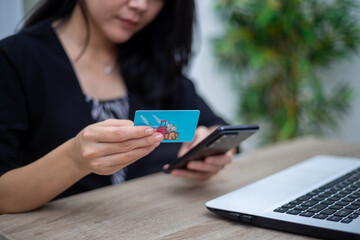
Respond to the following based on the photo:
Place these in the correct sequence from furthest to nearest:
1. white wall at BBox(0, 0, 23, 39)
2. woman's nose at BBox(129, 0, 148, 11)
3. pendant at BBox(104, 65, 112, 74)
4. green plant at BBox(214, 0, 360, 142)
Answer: green plant at BBox(214, 0, 360, 142) → white wall at BBox(0, 0, 23, 39) → pendant at BBox(104, 65, 112, 74) → woman's nose at BBox(129, 0, 148, 11)

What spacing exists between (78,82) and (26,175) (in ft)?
1.32

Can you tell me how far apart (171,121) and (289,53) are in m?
2.66

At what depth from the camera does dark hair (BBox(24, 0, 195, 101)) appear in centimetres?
132

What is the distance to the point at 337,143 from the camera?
146cm

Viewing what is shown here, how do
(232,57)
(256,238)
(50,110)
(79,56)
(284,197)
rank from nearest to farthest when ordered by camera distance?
(256,238)
(284,197)
(50,110)
(79,56)
(232,57)

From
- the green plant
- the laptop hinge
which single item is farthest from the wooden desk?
the green plant

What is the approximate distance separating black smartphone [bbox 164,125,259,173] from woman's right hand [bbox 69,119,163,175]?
0.15 meters

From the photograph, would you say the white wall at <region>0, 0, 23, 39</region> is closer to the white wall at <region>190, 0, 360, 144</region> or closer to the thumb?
the thumb

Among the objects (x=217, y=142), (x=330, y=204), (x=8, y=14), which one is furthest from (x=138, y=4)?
(x=8, y=14)

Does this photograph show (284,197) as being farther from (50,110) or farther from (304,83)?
(304,83)

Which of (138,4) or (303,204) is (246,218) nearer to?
(303,204)

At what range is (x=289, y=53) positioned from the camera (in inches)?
123

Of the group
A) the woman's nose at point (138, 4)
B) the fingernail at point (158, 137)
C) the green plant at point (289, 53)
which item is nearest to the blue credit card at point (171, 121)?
the fingernail at point (158, 137)

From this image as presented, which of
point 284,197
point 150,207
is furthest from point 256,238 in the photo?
point 150,207
